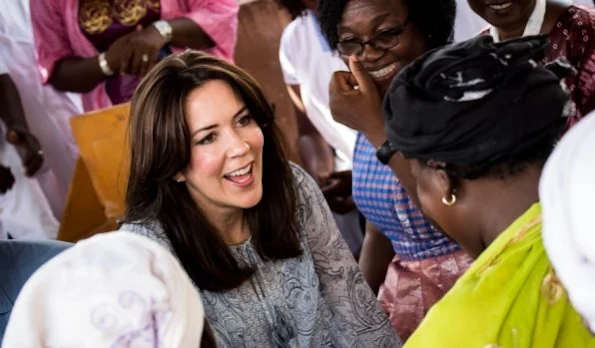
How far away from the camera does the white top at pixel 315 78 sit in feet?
11.2

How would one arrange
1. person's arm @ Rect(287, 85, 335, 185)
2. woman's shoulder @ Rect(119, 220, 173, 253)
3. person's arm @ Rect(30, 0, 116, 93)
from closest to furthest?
woman's shoulder @ Rect(119, 220, 173, 253) → person's arm @ Rect(30, 0, 116, 93) → person's arm @ Rect(287, 85, 335, 185)

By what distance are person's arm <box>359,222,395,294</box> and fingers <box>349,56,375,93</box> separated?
0.57 m

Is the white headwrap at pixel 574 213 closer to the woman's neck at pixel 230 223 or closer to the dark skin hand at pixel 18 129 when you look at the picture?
the woman's neck at pixel 230 223

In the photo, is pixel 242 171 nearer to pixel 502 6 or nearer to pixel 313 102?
pixel 502 6

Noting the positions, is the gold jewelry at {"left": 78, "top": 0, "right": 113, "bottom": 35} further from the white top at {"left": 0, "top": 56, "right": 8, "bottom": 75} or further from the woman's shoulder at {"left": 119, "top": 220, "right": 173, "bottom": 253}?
the woman's shoulder at {"left": 119, "top": 220, "right": 173, "bottom": 253}

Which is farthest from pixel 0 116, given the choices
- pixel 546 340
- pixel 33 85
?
pixel 546 340

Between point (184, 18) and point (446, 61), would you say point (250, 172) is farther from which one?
point (184, 18)

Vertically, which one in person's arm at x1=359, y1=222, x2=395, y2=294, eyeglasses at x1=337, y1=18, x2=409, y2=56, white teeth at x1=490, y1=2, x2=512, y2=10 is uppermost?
white teeth at x1=490, y1=2, x2=512, y2=10

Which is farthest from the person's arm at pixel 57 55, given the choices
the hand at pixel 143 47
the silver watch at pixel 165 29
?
the silver watch at pixel 165 29

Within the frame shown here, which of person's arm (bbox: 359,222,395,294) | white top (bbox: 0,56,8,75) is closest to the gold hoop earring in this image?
person's arm (bbox: 359,222,395,294)

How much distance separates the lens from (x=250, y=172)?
196cm

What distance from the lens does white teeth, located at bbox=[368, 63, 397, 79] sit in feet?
6.72

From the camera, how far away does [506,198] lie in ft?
4.39

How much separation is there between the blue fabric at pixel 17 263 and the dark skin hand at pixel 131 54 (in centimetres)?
102
